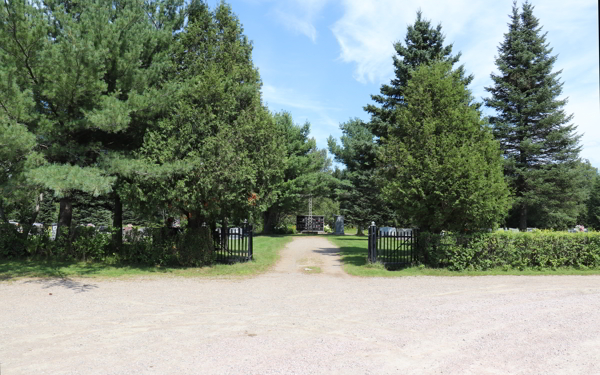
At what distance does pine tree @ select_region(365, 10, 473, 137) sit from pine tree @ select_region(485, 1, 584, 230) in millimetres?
5201

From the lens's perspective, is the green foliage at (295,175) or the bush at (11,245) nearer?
the bush at (11,245)

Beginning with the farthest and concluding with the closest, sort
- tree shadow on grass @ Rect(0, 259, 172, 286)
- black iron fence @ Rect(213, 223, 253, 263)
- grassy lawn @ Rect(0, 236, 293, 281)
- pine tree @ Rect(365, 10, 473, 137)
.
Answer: pine tree @ Rect(365, 10, 473, 137) < black iron fence @ Rect(213, 223, 253, 263) < grassy lawn @ Rect(0, 236, 293, 281) < tree shadow on grass @ Rect(0, 259, 172, 286)

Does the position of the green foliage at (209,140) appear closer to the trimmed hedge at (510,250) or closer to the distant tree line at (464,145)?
the distant tree line at (464,145)

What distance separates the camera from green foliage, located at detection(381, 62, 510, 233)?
10844 millimetres

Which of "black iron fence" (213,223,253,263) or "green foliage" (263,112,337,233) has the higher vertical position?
"green foliage" (263,112,337,233)

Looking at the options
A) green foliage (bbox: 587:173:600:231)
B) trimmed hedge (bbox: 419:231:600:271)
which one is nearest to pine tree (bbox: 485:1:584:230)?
trimmed hedge (bbox: 419:231:600:271)

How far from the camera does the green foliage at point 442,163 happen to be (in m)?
10.8

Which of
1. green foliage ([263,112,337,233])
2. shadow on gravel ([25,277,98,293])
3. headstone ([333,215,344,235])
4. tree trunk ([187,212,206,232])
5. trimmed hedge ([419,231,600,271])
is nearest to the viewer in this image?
shadow on gravel ([25,277,98,293])

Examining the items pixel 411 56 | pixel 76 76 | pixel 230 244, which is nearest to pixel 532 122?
pixel 411 56

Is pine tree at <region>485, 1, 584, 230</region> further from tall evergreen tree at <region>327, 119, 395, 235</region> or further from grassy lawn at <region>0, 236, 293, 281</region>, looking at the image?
grassy lawn at <region>0, 236, 293, 281</region>

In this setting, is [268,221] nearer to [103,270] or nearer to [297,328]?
[103,270]

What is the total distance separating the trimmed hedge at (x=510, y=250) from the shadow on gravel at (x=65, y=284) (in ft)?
30.5

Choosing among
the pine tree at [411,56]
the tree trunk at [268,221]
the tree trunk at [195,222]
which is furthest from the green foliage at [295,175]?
the tree trunk at [195,222]

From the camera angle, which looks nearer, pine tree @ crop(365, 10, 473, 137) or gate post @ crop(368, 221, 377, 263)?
gate post @ crop(368, 221, 377, 263)
